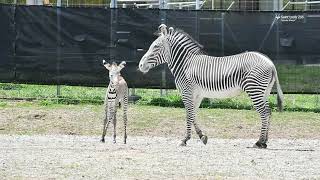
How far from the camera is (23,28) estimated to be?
17.6 meters

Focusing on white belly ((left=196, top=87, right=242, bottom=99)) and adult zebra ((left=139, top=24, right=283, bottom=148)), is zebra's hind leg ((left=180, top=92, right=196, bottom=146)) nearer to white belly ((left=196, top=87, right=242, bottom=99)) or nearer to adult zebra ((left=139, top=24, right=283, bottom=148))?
adult zebra ((left=139, top=24, right=283, bottom=148))

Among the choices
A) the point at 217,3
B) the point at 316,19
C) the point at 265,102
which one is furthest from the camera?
the point at 217,3

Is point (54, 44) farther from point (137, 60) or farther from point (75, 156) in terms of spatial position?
point (75, 156)

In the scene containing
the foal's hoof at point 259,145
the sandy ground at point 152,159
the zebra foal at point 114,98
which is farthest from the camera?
the zebra foal at point 114,98

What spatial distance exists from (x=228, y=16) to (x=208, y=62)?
3546 millimetres

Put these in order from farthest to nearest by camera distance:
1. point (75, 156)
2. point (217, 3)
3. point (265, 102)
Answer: point (217, 3) → point (265, 102) → point (75, 156)

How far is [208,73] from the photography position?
1395 centimetres

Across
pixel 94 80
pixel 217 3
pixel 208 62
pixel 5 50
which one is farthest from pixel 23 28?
pixel 217 3

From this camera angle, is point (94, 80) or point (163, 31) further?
point (94, 80)

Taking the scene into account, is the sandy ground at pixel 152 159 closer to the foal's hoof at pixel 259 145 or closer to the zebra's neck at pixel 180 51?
the foal's hoof at pixel 259 145

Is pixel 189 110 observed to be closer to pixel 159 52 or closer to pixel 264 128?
pixel 159 52

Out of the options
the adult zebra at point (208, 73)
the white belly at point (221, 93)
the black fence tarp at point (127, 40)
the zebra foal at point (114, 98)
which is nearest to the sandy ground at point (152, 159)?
the zebra foal at point (114, 98)

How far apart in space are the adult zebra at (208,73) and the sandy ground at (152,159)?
0.68 meters

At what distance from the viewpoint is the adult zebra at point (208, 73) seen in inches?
539
